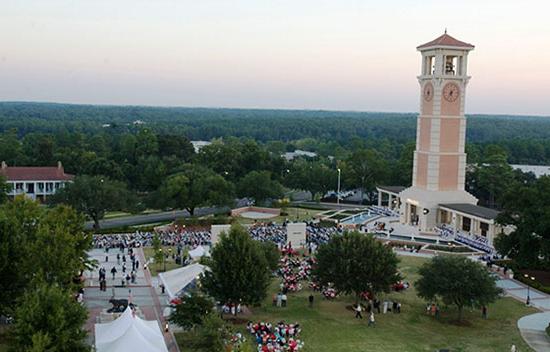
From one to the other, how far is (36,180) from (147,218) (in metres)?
19.1

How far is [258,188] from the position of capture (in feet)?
226

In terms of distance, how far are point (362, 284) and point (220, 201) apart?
1292 inches

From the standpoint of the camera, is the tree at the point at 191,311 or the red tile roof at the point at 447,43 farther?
the red tile roof at the point at 447,43

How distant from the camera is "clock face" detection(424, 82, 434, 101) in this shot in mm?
57062

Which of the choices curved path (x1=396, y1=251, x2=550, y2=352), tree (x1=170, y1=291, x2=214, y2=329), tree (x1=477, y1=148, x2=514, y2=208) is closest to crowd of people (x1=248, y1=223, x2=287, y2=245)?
curved path (x1=396, y1=251, x2=550, y2=352)

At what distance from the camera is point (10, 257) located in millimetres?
26375

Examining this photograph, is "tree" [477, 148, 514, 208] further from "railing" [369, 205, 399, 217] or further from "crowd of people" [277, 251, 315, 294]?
"crowd of people" [277, 251, 315, 294]

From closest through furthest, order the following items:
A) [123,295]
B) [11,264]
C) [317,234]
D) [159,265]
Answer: [11,264]
[123,295]
[159,265]
[317,234]

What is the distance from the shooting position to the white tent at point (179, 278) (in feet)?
104

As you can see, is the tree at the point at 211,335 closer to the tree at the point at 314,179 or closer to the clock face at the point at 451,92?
the clock face at the point at 451,92

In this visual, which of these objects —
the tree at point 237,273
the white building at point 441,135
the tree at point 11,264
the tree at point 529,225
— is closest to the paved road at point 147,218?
the white building at point 441,135

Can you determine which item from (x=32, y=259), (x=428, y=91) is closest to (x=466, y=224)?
(x=428, y=91)

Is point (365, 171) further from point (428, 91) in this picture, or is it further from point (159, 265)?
point (159, 265)

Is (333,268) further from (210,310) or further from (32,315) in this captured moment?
(32,315)
